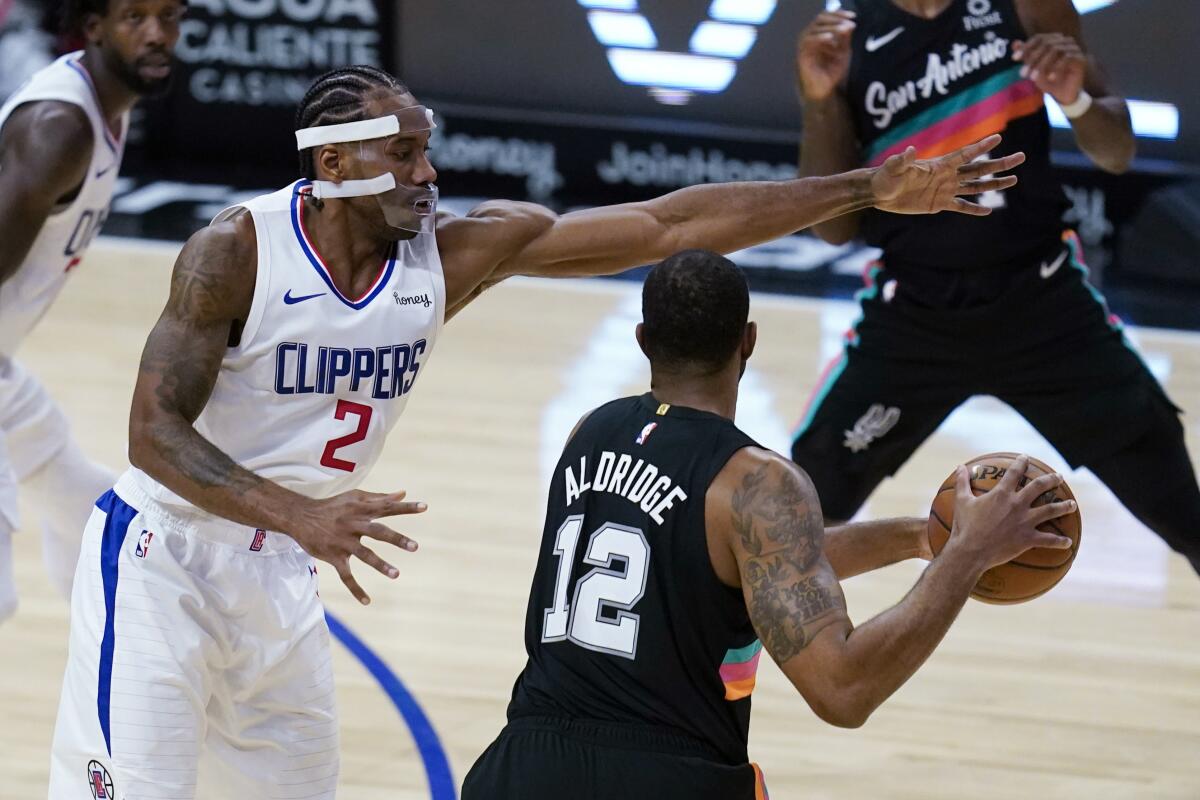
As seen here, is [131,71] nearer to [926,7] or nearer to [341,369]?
[341,369]

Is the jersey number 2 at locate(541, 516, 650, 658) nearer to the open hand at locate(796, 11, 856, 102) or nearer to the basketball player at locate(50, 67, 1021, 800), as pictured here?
the basketball player at locate(50, 67, 1021, 800)

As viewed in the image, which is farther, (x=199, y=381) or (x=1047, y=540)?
(x=199, y=381)

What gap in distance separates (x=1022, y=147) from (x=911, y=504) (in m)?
2.58

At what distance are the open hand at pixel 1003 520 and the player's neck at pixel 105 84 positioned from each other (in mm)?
3387

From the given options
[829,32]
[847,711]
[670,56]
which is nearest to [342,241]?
[847,711]

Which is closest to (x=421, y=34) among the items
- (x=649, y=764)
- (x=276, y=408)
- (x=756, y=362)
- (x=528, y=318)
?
(x=528, y=318)

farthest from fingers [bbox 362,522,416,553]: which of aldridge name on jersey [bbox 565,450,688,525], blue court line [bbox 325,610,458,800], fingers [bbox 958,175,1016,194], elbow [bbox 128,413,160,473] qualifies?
blue court line [bbox 325,610,458,800]

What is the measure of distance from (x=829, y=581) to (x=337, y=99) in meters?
1.60

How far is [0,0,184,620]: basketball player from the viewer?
16.7 ft

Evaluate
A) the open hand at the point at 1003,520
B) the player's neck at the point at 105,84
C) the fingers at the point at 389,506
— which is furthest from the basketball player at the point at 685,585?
the player's neck at the point at 105,84

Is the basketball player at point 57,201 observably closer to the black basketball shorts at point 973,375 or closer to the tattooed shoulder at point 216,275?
the tattooed shoulder at point 216,275

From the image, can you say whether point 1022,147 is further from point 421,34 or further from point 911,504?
point 421,34

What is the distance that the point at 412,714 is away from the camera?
566cm

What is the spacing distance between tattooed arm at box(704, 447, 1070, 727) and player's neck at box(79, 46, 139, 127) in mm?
3098
